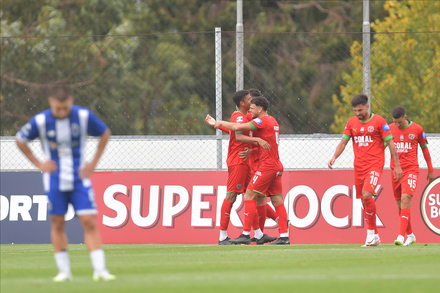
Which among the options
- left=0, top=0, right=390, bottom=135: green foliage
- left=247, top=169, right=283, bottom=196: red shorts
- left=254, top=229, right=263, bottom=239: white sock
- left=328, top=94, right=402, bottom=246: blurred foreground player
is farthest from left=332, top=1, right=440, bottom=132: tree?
left=254, top=229, right=263, bottom=239: white sock

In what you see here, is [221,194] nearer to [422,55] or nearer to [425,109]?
[422,55]

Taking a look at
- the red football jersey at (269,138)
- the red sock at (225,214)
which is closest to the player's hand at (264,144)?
the red football jersey at (269,138)

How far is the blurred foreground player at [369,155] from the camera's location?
9766 millimetres

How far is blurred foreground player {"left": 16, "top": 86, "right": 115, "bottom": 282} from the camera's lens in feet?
18.8

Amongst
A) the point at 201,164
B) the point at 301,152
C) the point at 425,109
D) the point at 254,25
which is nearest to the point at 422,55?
the point at 425,109

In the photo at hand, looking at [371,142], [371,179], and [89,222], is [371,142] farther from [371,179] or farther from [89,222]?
[89,222]

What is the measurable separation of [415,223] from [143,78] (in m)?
9.80

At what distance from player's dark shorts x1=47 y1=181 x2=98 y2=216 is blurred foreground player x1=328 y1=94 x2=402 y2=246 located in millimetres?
4962

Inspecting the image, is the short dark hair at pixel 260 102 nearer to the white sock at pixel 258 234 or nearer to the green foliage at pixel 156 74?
the white sock at pixel 258 234

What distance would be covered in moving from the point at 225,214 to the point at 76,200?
4.95 meters

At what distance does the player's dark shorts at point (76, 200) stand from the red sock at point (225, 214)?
4.87 meters

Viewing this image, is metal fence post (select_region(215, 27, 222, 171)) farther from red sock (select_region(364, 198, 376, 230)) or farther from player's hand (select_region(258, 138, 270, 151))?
red sock (select_region(364, 198, 376, 230))

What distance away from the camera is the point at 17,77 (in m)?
15.1

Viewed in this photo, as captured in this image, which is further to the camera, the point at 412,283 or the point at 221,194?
the point at 221,194
